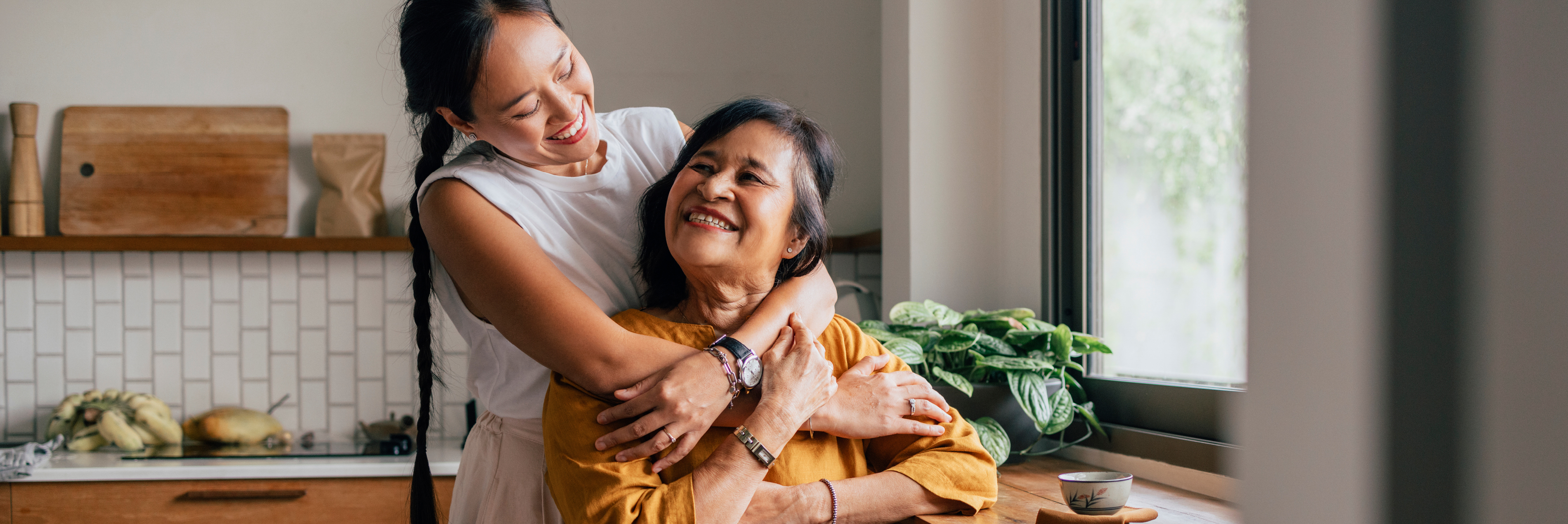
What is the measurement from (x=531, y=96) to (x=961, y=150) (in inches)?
53.3

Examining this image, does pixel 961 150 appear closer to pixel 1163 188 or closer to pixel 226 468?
pixel 1163 188

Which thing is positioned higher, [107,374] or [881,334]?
[881,334]

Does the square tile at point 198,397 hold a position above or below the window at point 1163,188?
below

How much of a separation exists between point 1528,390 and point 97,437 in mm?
3095

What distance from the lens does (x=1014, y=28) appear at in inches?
84.3

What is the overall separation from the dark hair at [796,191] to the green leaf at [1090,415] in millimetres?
812

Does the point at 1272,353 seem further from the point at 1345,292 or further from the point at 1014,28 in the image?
the point at 1014,28

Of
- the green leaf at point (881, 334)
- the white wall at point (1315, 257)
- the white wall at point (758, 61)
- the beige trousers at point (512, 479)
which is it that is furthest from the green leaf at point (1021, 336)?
the white wall at point (1315, 257)

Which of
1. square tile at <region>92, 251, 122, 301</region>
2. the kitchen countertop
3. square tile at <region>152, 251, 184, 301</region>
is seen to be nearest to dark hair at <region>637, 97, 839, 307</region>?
the kitchen countertop

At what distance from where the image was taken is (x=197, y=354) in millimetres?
2711

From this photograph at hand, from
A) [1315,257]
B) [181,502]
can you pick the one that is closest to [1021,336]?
[1315,257]

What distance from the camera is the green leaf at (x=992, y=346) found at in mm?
1728

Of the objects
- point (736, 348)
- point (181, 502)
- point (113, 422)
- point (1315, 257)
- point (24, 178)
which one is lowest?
point (181, 502)

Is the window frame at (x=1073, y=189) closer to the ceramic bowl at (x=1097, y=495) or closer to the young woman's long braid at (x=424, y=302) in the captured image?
the ceramic bowl at (x=1097, y=495)
